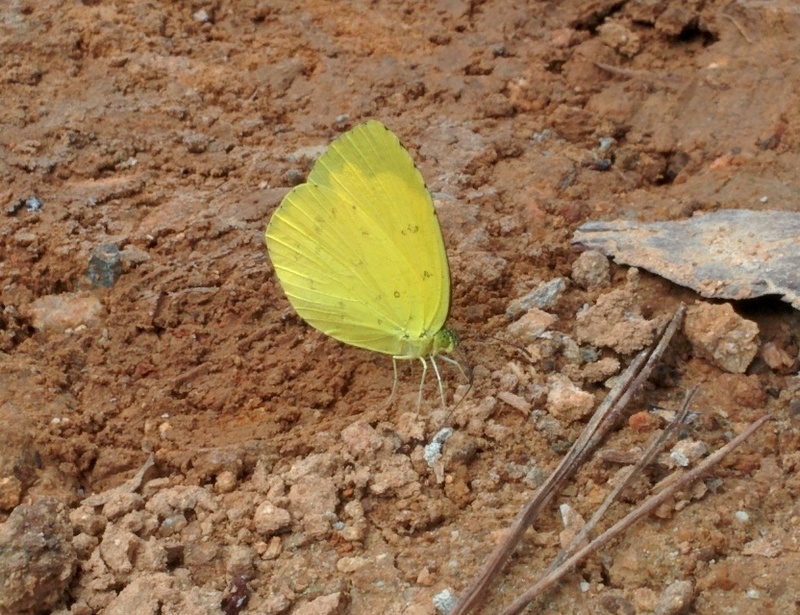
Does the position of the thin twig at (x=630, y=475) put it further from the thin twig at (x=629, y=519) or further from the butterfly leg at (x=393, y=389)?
the butterfly leg at (x=393, y=389)

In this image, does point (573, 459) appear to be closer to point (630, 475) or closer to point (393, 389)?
point (630, 475)

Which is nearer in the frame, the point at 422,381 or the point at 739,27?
the point at 422,381

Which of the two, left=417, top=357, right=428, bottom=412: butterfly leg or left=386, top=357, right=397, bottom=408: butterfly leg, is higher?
left=417, top=357, right=428, bottom=412: butterfly leg

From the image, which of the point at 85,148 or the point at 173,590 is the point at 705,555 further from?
the point at 85,148

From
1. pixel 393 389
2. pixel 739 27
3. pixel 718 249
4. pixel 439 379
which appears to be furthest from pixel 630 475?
pixel 739 27

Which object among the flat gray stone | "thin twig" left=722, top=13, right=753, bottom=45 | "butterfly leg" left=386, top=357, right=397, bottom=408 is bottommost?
"butterfly leg" left=386, top=357, right=397, bottom=408

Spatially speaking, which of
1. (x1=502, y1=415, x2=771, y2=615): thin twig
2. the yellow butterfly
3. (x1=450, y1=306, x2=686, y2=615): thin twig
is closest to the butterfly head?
the yellow butterfly

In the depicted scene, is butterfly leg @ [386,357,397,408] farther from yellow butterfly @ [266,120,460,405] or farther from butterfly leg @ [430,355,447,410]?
butterfly leg @ [430,355,447,410]
